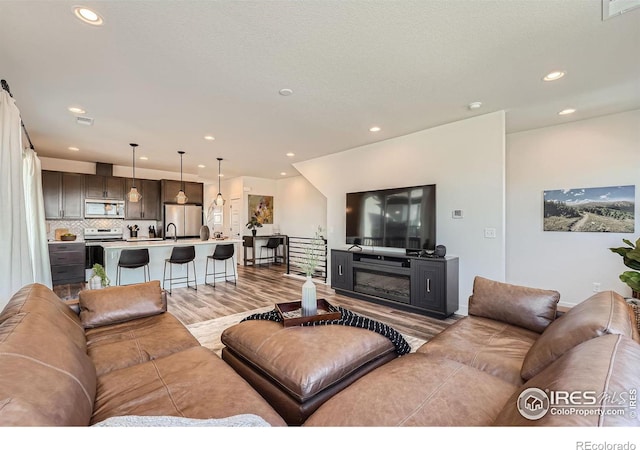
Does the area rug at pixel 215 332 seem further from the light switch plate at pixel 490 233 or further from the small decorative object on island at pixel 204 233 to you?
the small decorative object on island at pixel 204 233

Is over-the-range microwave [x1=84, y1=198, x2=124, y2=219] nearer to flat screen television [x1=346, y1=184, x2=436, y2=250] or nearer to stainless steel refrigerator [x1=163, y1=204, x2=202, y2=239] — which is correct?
stainless steel refrigerator [x1=163, y1=204, x2=202, y2=239]

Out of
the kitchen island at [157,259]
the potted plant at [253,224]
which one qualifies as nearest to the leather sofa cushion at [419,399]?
the kitchen island at [157,259]

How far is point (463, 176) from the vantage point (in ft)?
12.8

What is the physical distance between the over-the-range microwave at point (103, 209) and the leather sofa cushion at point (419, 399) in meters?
7.26

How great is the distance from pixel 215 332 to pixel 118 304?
1255 mm

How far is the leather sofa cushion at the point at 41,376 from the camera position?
0.72 metres

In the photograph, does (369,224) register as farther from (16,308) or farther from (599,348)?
(16,308)

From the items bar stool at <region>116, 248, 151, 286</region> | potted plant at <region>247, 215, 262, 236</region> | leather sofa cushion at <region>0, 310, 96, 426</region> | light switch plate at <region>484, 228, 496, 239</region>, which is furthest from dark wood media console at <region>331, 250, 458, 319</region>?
potted plant at <region>247, 215, 262, 236</region>

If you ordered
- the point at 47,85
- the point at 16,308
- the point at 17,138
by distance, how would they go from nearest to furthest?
the point at 16,308 → the point at 17,138 → the point at 47,85

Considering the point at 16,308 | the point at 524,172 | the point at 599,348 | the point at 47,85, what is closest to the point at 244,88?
the point at 47,85

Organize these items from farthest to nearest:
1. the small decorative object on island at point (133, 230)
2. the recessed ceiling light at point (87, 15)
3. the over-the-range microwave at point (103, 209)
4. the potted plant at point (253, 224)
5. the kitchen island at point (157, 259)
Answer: the potted plant at point (253, 224) < the small decorative object on island at point (133, 230) < the over-the-range microwave at point (103, 209) < the kitchen island at point (157, 259) < the recessed ceiling light at point (87, 15)

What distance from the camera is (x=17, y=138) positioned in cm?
249

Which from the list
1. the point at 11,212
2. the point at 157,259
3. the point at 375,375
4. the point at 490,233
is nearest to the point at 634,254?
the point at 490,233
